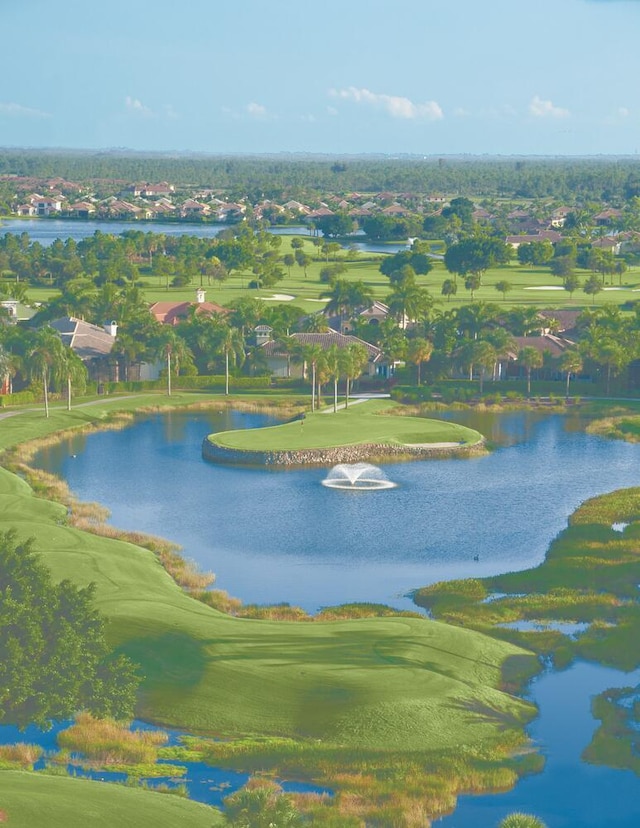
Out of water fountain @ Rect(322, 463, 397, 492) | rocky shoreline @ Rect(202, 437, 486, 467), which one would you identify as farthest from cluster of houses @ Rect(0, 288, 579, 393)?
water fountain @ Rect(322, 463, 397, 492)

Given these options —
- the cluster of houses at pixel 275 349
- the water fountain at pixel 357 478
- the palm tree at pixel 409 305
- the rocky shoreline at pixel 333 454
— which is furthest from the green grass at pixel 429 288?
the water fountain at pixel 357 478

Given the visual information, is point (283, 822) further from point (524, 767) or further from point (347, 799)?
point (524, 767)

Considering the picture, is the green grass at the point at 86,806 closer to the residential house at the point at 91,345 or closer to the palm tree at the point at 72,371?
the palm tree at the point at 72,371

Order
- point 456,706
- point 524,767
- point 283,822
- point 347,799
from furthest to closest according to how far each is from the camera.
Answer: point 456,706
point 524,767
point 347,799
point 283,822

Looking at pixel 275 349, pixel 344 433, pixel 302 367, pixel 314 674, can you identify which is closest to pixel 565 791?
pixel 314 674

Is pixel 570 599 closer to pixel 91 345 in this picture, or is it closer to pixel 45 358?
pixel 45 358

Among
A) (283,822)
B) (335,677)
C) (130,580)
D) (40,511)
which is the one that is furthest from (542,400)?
(283,822)

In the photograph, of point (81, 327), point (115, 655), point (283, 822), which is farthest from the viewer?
point (81, 327)
